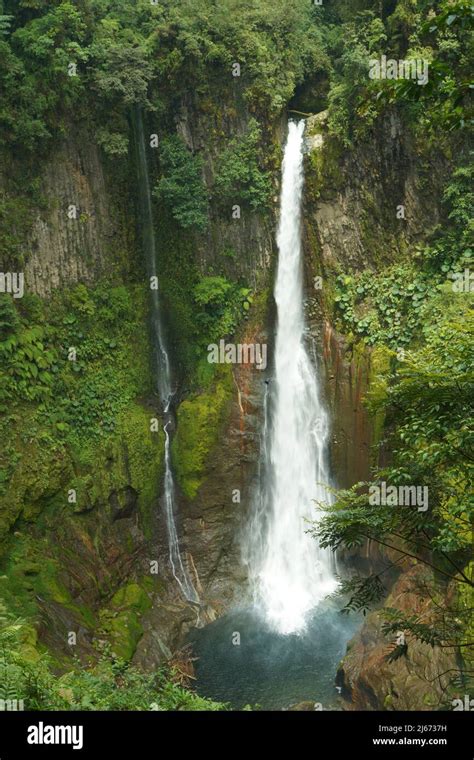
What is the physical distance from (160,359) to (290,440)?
407 cm

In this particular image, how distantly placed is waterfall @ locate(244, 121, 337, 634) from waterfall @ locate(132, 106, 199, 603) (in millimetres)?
1824

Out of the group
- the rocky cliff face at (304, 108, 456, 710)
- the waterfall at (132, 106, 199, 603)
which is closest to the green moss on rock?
the waterfall at (132, 106, 199, 603)

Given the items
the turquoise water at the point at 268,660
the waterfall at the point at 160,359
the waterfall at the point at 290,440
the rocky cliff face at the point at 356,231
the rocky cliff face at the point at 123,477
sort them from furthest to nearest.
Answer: the waterfall at the point at 290,440 → the waterfall at the point at 160,359 → the rocky cliff face at the point at 356,231 → the rocky cliff face at the point at 123,477 → the turquoise water at the point at 268,660

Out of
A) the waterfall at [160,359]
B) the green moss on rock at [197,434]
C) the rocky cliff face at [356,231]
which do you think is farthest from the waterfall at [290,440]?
the waterfall at [160,359]

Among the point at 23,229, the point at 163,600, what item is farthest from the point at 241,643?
the point at 23,229

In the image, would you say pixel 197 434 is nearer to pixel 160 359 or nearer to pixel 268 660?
pixel 160 359

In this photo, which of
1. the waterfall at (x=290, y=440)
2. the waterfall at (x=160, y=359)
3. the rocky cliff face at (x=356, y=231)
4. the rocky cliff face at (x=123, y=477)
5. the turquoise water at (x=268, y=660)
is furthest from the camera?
the waterfall at (x=290, y=440)

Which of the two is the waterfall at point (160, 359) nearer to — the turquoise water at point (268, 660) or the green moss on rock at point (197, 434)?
the green moss on rock at point (197, 434)

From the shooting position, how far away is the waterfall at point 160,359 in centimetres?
1670

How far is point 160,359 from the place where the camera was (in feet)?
58.2

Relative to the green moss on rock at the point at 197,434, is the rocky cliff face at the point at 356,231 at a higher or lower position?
higher

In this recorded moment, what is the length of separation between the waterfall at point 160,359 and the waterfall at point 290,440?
182cm

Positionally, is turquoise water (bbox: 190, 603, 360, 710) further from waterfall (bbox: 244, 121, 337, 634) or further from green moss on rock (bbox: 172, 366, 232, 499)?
green moss on rock (bbox: 172, 366, 232, 499)
